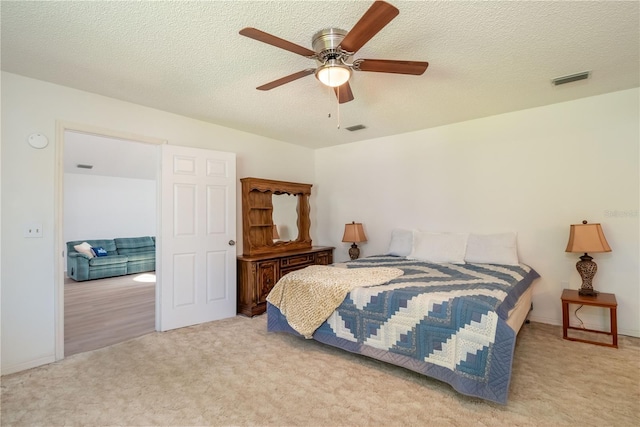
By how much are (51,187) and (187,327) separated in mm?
1848

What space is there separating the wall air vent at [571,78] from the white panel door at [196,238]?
338 cm

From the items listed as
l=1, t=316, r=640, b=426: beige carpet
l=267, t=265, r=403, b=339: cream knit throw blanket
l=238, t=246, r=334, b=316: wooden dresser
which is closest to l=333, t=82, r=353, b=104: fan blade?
l=267, t=265, r=403, b=339: cream knit throw blanket

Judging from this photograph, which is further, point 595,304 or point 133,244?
point 133,244

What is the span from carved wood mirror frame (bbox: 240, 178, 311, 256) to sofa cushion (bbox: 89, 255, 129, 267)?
3741mm

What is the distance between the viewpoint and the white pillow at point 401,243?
3998 mm

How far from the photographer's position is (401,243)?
4.07 m

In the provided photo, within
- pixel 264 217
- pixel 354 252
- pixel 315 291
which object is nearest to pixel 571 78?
pixel 315 291

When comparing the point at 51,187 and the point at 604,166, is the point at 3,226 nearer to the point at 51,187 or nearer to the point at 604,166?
the point at 51,187

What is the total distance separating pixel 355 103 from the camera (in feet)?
10.4

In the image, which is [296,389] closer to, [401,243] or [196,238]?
[196,238]

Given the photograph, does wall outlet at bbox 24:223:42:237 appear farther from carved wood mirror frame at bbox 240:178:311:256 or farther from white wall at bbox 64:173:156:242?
white wall at bbox 64:173:156:242

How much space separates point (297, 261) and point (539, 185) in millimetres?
3059

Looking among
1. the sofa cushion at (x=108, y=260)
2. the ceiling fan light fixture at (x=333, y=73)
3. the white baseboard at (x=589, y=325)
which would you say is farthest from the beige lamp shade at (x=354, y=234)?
the sofa cushion at (x=108, y=260)

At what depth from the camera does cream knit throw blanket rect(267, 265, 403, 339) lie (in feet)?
8.36
